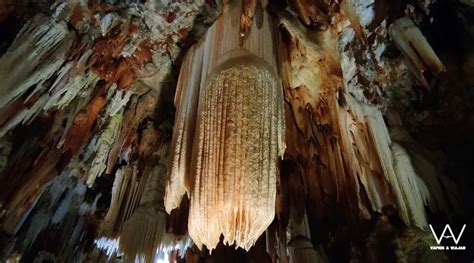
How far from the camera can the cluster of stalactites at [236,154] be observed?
2396 mm

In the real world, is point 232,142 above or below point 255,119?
below

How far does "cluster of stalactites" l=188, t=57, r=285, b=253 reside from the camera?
7.86 ft

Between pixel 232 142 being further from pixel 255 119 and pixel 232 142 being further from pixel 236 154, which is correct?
pixel 255 119

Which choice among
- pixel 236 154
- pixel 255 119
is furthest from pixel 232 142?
pixel 255 119

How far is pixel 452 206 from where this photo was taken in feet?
14.1

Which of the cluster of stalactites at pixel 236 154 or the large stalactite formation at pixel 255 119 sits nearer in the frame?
the cluster of stalactites at pixel 236 154

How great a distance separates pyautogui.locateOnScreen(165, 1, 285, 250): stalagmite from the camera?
2404mm

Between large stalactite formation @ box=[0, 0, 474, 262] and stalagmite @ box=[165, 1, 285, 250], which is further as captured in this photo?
large stalactite formation @ box=[0, 0, 474, 262]

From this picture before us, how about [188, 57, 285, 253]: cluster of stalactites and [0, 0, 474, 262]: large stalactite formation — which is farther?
[0, 0, 474, 262]: large stalactite formation

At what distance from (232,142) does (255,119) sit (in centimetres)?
26

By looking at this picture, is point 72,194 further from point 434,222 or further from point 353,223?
point 434,222

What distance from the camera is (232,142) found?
2.51m

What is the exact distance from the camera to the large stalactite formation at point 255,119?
8.73 ft

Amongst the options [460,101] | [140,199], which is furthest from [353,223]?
[140,199]
